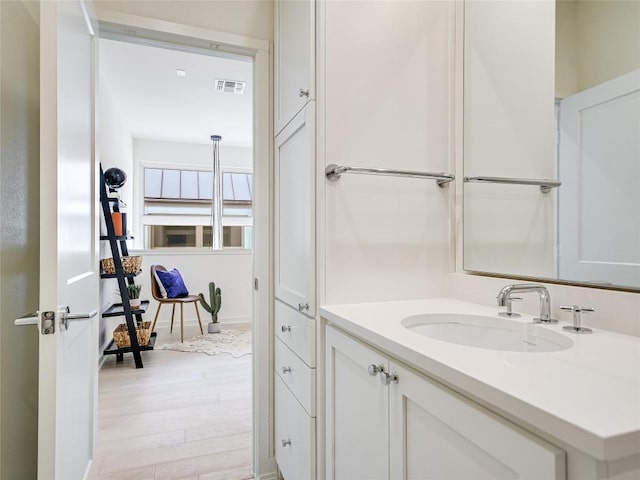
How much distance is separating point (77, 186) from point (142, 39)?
33.2 inches

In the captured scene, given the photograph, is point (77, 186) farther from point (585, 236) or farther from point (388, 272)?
point (585, 236)

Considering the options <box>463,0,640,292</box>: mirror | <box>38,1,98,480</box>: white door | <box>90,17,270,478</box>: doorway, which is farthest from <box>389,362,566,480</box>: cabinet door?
<box>90,17,270,478</box>: doorway

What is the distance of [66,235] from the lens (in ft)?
3.76

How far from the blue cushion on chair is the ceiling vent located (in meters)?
2.14

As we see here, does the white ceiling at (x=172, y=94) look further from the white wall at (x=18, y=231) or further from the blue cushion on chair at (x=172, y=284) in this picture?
the blue cushion on chair at (x=172, y=284)

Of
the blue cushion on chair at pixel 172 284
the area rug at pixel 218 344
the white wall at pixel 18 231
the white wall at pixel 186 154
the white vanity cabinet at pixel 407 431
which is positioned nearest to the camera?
the white vanity cabinet at pixel 407 431

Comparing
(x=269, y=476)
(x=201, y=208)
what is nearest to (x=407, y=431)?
(x=269, y=476)

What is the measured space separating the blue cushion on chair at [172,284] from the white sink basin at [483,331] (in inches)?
147

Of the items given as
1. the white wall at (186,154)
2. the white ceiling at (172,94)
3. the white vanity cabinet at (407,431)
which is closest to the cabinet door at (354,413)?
the white vanity cabinet at (407,431)

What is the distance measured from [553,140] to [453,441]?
0.96 meters

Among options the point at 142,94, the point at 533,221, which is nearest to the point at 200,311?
the point at 142,94

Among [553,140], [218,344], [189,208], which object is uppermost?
[189,208]

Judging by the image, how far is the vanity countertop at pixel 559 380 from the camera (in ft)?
1.47

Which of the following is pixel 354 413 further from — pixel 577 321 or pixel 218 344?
pixel 218 344
